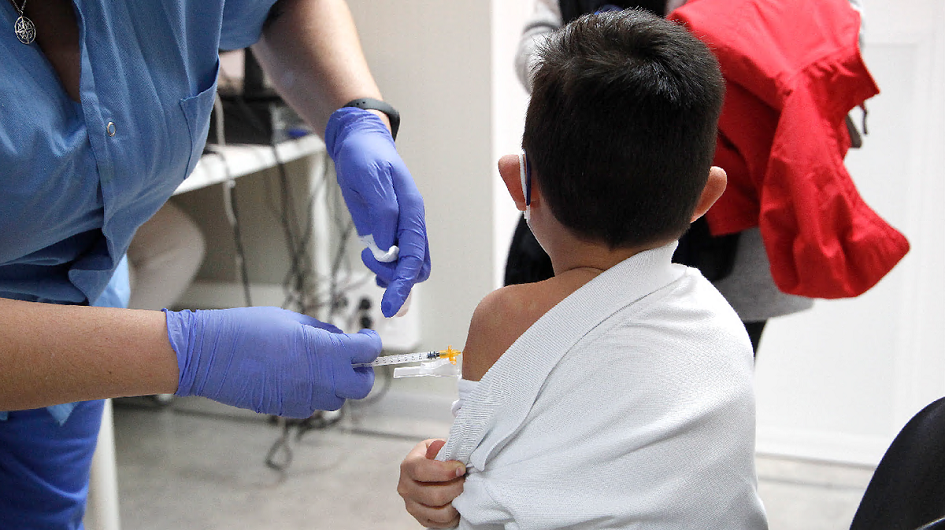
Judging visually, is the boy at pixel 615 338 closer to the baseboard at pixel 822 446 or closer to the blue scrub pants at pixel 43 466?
the blue scrub pants at pixel 43 466

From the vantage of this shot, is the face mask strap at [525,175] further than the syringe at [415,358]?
No

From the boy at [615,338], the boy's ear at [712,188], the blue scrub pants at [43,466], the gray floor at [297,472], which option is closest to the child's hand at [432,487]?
the boy at [615,338]

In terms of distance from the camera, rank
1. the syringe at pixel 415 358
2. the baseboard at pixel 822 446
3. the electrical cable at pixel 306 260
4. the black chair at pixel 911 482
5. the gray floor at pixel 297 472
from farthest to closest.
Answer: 1. the electrical cable at pixel 306 260
2. the baseboard at pixel 822 446
3. the gray floor at pixel 297 472
4. the syringe at pixel 415 358
5. the black chair at pixel 911 482

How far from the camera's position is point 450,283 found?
7.29 feet

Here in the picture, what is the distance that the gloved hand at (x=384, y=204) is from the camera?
976 millimetres

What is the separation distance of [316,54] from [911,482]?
91 cm

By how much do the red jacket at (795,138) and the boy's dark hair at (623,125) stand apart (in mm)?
353

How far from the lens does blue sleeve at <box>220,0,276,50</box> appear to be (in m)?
1.03

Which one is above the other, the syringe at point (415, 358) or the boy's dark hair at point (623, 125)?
the boy's dark hair at point (623, 125)

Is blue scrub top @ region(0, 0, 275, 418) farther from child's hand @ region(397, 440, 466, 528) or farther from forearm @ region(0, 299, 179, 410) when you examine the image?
child's hand @ region(397, 440, 466, 528)

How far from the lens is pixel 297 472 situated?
2055 millimetres

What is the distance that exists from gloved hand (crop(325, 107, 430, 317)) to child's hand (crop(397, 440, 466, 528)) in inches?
8.5

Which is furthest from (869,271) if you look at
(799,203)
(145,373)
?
(145,373)

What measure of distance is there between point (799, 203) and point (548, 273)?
0.40 metres
